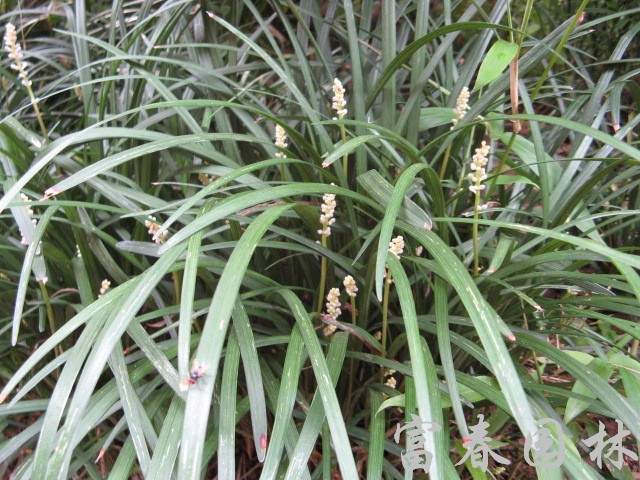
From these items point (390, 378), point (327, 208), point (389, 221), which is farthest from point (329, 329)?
point (389, 221)

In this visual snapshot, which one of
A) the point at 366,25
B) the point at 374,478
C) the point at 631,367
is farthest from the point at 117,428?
the point at 366,25

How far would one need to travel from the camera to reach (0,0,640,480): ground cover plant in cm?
100

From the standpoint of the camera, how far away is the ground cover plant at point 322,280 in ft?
3.27

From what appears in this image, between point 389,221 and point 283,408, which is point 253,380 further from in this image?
point 389,221

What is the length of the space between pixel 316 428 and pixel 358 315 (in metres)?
0.37

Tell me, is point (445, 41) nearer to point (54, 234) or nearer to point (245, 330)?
point (245, 330)

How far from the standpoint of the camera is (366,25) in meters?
1.90

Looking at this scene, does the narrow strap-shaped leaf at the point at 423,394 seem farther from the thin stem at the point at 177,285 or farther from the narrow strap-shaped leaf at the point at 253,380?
the thin stem at the point at 177,285

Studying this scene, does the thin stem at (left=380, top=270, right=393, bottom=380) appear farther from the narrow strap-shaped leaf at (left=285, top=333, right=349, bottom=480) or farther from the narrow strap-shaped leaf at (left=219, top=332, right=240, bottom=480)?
the narrow strap-shaped leaf at (left=219, top=332, right=240, bottom=480)

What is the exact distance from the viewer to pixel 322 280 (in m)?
1.32

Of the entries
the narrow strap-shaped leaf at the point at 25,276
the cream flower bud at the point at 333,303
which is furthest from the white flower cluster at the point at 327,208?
the narrow strap-shaped leaf at the point at 25,276

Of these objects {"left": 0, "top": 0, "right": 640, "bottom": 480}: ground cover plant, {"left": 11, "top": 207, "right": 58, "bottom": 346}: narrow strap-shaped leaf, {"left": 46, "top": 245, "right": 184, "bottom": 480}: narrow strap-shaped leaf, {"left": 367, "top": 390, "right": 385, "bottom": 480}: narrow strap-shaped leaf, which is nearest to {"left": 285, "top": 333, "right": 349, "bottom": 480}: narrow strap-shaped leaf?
{"left": 0, "top": 0, "right": 640, "bottom": 480}: ground cover plant

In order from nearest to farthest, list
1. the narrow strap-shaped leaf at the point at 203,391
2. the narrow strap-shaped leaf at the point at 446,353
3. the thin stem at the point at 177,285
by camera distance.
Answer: the narrow strap-shaped leaf at the point at 203,391 → the narrow strap-shaped leaf at the point at 446,353 → the thin stem at the point at 177,285

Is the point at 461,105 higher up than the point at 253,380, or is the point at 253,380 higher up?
the point at 461,105
